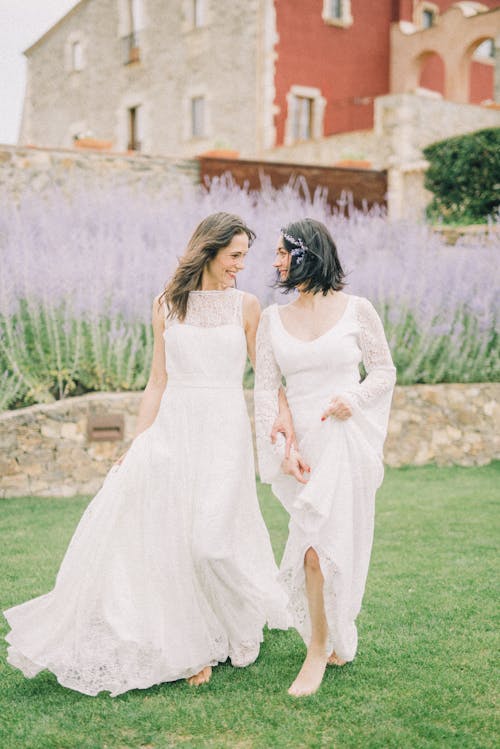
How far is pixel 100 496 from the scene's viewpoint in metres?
3.52

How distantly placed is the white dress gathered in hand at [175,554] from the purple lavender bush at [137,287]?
3.72 metres

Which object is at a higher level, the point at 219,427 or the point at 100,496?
the point at 219,427

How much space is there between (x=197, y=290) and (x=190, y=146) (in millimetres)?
21170

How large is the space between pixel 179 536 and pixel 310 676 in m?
0.72

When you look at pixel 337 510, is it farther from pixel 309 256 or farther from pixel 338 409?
pixel 309 256

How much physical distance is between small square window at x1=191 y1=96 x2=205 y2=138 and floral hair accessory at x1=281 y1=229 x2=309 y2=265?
2097 centimetres

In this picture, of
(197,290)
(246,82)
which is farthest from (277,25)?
(197,290)

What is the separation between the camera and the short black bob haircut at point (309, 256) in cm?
340

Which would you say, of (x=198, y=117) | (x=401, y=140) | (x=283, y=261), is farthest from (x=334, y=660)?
(x=198, y=117)

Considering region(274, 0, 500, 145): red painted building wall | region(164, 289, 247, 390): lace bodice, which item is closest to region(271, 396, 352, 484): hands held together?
region(164, 289, 247, 390): lace bodice

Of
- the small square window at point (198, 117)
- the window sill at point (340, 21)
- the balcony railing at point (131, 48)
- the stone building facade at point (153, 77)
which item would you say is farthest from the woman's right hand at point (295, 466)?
the balcony railing at point (131, 48)

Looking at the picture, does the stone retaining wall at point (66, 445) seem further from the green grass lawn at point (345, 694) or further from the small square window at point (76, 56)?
the small square window at point (76, 56)

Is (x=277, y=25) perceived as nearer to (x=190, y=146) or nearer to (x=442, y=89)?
(x=190, y=146)

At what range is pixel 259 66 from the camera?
2186cm
